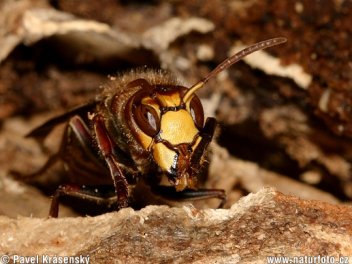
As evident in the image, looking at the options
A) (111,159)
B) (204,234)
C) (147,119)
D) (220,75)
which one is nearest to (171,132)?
(147,119)

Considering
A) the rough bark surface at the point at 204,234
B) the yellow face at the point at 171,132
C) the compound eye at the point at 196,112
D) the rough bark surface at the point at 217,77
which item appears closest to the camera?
the rough bark surface at the point at 204,234

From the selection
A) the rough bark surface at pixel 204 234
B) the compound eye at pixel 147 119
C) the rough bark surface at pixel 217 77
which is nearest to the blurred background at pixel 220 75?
the rough bark surface at pixel 217 77

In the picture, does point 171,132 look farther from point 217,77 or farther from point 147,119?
point 217,77

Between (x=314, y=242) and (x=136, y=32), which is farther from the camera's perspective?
(x=136, y=32)

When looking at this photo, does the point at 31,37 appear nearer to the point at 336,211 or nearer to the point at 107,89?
the point at 107,89

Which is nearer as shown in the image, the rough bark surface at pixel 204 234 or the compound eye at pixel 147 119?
the rough bark surface at pixel 204 234

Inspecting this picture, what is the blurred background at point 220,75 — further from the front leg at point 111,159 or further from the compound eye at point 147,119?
the compound eye at point 147,119

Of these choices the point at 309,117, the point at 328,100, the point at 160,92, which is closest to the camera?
the point at 160,92

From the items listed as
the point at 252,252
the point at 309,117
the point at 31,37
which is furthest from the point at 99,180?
the point at 252,252
